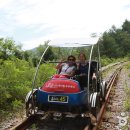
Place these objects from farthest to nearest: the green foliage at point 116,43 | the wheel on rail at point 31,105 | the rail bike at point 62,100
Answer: the green foliage at point 116,43, the wheel on rail at point 31,105, the rail bike at point 62,100

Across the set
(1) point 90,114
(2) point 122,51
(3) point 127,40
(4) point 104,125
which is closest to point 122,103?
(4) point 104,125

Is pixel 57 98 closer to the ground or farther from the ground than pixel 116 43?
closer to the ground

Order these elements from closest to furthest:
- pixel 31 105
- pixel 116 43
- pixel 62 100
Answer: pixel 62 100
pixel 31 105
pixel 116 43

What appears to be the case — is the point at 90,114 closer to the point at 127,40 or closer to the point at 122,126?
the point at 122,126

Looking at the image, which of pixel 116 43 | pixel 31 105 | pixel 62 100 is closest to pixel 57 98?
pixel 62 100

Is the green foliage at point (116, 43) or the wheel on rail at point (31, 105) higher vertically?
the green foliage at point (116, 43)

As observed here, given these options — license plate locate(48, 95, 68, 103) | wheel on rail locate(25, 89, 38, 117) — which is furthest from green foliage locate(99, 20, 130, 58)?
license plate locate(48, 95, 68, 103)

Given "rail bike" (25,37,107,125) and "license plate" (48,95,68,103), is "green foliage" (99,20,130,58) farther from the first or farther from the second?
"license plate" (48,95,68,103)


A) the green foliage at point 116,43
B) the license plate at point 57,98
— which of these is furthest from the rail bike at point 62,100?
the green foliage at point 116,43

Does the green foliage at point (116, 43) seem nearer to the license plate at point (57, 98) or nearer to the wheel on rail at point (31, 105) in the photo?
the wheel on rail at point (31, 105)

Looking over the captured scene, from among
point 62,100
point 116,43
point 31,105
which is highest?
point 116,43

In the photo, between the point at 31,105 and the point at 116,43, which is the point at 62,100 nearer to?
the point at 31,105

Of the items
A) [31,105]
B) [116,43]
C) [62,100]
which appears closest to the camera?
[62,100]

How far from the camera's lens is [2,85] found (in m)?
11.2
